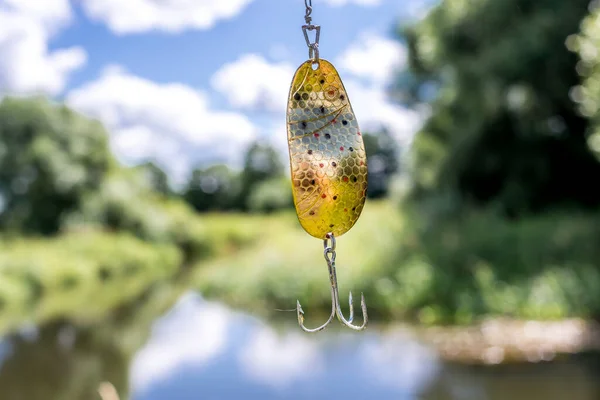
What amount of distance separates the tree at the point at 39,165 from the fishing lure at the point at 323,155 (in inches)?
657

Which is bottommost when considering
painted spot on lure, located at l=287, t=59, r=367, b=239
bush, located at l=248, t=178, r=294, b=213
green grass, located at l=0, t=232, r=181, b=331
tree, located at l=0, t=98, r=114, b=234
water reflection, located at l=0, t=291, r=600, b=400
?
painted spot on lure, located at l=287, t=59, r=367, b=239

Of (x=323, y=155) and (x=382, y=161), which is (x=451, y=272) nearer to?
(x=323, y=155)

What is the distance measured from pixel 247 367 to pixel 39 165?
416 inches

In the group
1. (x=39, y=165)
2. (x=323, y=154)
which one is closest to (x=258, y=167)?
(x=39, y=165)

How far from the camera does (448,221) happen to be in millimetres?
11484

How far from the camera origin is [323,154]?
844mm

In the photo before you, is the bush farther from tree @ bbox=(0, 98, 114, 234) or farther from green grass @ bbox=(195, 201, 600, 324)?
green grass @ bbox=(195, 201, 600, 324)

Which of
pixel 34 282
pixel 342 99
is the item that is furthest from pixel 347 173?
pixel 34 282

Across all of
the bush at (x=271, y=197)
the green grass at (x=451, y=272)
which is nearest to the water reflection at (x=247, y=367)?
the green grass at (x=451, y=272)

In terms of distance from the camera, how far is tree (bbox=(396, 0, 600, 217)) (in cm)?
1002

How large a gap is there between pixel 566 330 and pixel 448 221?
12.1 ft

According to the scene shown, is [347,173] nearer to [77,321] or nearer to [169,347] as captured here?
[169,347]

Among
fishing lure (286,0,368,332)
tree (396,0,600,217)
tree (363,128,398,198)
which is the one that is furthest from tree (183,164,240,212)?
fishing lure (286,0,368,332)

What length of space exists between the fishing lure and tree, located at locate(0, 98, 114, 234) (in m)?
16.7
